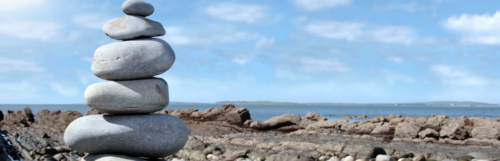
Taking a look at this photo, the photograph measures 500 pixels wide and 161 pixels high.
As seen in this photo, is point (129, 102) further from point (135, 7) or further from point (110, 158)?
point (135, 7)

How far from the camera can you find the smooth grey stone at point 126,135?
23.5 ft

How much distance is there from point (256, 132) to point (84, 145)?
15.9m

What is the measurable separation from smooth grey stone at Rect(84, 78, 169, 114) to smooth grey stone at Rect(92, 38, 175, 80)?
0.17 meters

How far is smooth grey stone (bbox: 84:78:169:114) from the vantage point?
23.5 ft

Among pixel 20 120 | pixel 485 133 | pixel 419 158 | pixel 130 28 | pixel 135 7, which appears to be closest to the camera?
pixel 130 28

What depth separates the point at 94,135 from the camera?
717 centimetres

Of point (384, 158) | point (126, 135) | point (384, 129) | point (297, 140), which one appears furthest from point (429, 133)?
point (126, 135)

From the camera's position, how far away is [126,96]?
23.5 ft

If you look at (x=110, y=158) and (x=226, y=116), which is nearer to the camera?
(x=110, y=158)

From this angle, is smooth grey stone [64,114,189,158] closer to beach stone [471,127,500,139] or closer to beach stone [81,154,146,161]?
beach stone [81,154,146,161]

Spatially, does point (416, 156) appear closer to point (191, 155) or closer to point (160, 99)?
point (191, 155)

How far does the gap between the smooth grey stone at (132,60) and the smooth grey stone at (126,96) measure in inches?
6.6

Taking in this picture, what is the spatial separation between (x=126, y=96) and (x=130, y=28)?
1.28m

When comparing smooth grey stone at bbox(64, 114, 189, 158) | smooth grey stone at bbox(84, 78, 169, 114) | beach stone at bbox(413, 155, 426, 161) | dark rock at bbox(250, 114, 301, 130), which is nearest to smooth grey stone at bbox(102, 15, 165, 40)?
smooth grey stone at bbox(84, 78, 169, 114)
